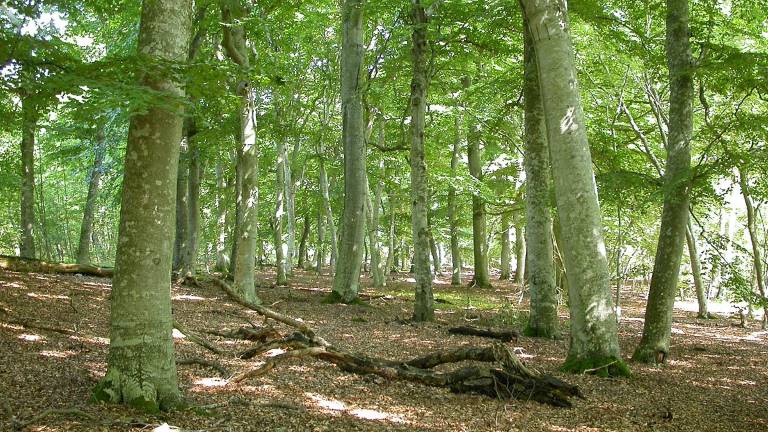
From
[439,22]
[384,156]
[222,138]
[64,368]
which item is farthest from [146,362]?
[384,156]

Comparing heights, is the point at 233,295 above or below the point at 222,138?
below

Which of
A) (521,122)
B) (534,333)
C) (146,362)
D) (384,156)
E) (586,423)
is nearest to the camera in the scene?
(146,362)

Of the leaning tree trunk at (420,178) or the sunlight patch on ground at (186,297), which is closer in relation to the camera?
the leaning tree trunk at (420,178)

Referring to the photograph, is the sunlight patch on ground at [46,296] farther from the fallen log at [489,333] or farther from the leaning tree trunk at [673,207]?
the leaning tree trunk at [673,207]

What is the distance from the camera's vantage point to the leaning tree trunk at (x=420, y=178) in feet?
38.5

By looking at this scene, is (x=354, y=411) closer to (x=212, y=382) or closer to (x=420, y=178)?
(x=212, y=382)

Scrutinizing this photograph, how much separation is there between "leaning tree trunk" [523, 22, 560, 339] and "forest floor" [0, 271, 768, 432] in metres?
0.55

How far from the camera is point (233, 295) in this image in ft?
27.3

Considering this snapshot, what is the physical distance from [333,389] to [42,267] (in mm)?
10389

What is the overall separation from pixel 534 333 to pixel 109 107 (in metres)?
8.72

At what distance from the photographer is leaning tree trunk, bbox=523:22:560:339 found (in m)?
10.2

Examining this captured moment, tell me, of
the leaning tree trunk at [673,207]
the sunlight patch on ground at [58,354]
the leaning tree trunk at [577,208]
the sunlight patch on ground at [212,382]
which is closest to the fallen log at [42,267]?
the sunlight patch on ground at [58,354]

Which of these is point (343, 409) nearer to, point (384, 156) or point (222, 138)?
point (222, 138)

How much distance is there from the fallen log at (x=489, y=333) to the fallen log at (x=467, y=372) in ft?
11.0
